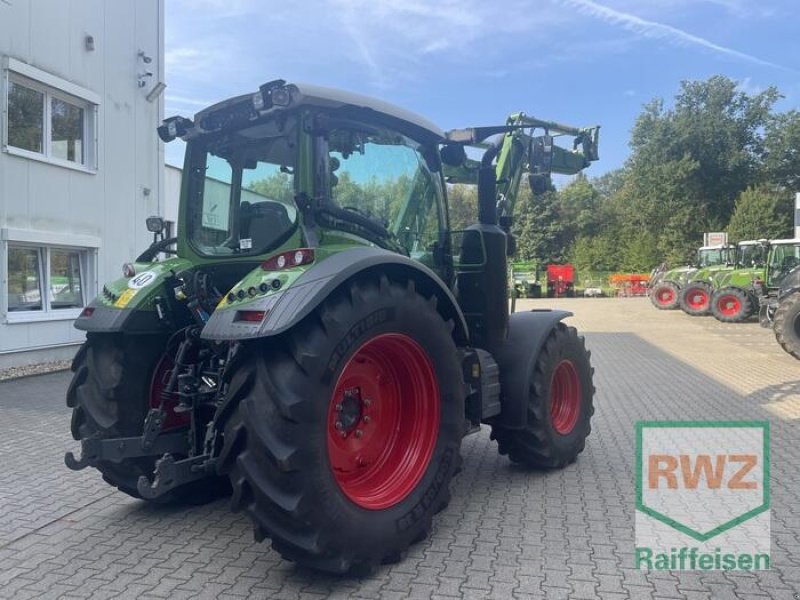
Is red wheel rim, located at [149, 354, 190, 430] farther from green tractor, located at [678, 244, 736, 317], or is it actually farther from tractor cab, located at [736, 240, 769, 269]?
green tractor, located at [678, 244, 736, 317]

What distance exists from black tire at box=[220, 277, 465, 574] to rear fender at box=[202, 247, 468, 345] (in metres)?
0.12

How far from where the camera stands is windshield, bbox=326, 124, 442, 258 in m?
4.16

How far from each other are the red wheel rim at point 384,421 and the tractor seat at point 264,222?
907 millimetres

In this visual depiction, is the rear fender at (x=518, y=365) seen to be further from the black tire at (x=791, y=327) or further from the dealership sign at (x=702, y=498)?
the black tire at (x=791, y=327)

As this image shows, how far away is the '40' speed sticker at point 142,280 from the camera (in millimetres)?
4328

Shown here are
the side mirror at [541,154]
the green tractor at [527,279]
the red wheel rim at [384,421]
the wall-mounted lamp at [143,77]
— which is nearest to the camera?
the red wheel rim at [384,421]

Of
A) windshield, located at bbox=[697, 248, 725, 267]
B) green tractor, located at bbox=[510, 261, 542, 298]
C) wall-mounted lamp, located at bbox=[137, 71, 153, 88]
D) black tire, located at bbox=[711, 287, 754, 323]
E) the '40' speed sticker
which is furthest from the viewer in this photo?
green tractor, located at bbox=[510, 261, 542, 298]

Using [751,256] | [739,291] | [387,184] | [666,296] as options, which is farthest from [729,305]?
[387,184]

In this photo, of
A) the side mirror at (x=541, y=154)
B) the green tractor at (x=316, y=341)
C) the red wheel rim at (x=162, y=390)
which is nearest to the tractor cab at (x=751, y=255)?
the side mirror at (x=541, y=154)

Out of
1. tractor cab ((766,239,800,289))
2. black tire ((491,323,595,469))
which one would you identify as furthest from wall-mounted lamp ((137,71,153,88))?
tractor cab ((766,239,800,289))

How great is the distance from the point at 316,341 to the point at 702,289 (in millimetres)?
22819

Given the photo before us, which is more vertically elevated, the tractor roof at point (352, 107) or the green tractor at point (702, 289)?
the tractor roof at point (352, 107)

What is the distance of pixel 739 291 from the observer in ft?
69.4

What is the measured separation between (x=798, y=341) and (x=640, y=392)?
14.4 feet
